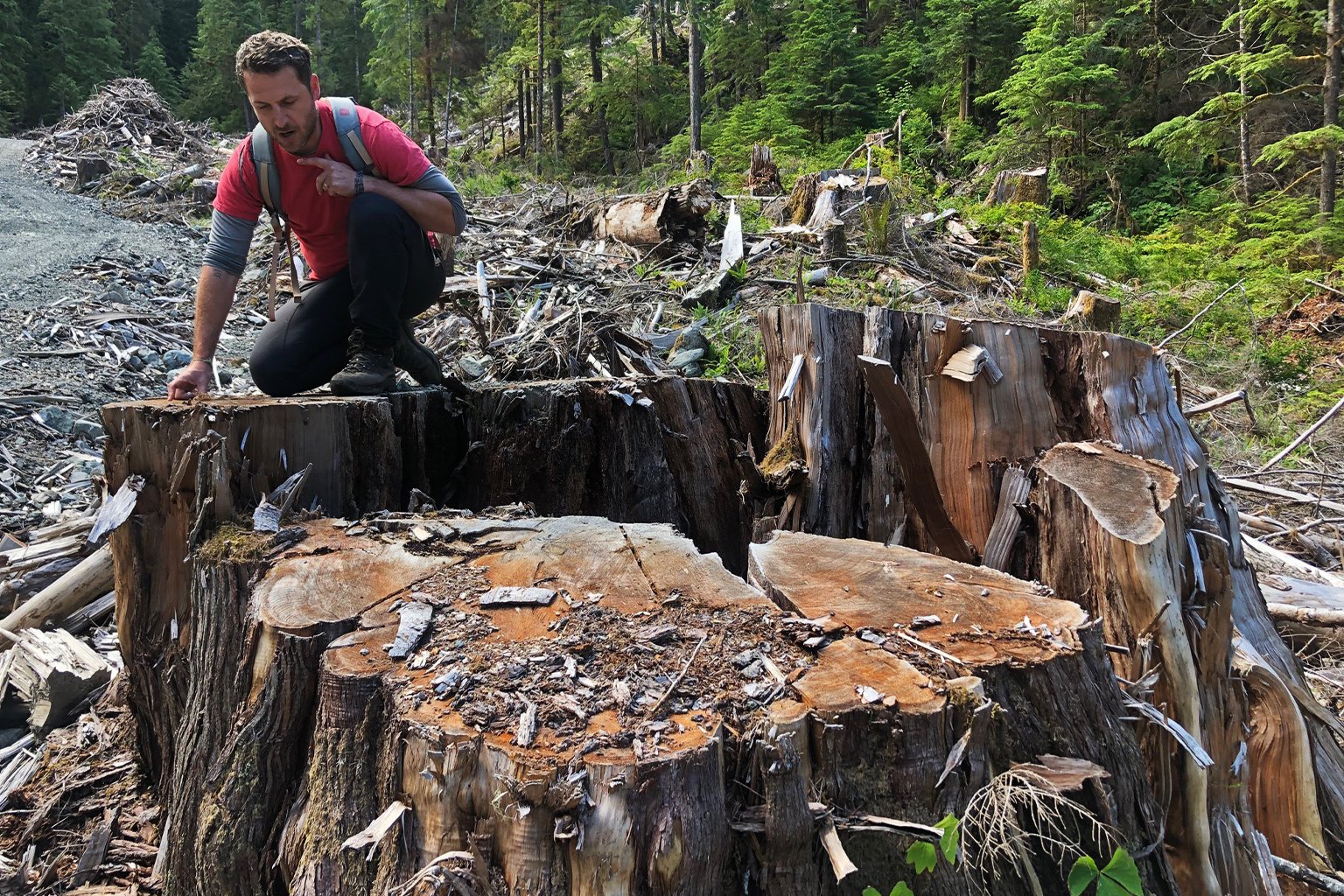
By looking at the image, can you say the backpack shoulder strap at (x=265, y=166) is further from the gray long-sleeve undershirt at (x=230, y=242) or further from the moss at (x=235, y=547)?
the moss at (x=235, y=547)

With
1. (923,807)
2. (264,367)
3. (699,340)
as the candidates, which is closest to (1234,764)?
(923,807)

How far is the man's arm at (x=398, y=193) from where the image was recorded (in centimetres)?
280

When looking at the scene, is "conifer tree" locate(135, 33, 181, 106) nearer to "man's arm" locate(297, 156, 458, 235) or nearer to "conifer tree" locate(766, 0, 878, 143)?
"conifer tree" locate(766, 0, 878, 143)

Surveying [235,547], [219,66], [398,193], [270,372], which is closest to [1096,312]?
[398,193]

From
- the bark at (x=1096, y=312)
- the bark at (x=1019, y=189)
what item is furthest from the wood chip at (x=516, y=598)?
the bark at (x=1019, y=189)

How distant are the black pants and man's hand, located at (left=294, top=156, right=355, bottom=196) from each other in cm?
6

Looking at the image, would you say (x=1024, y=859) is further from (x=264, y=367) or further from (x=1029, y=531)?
(x=264, y=367)

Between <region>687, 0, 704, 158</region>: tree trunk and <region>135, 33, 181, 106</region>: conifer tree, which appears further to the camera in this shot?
<region>135, 33, 181, 106</region>: conifer tree

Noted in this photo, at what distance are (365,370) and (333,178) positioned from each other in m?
0.72

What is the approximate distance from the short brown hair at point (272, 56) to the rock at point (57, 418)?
344 cm

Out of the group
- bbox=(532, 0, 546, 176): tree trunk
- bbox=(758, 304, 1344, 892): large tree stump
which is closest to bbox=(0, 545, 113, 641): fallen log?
bbox=(758, 304, 1344, 892): large tree stump

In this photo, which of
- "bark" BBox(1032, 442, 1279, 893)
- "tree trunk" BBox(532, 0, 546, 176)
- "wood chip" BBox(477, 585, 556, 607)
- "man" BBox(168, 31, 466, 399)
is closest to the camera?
"wood chip" BBox(477, 585, 556, 607)

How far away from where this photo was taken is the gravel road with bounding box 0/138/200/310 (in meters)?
7.84

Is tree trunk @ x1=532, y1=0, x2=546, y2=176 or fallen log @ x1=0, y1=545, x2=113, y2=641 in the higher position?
tree trunk @ x1=532, y1=0, x2=546, y2=176
